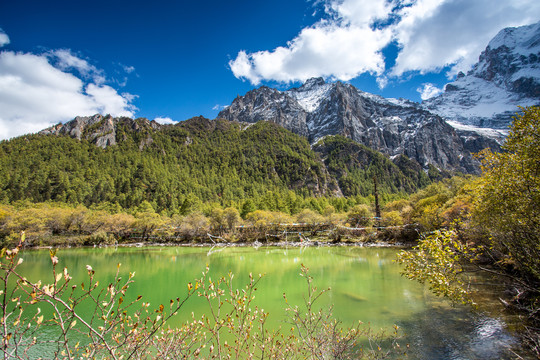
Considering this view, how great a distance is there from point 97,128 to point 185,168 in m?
59.5

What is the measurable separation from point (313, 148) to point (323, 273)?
17213cm

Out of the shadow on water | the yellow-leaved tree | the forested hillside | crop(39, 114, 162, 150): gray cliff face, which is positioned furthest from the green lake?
crop(39, 114, 162, 150): gray cliff face

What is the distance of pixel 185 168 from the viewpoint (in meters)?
147

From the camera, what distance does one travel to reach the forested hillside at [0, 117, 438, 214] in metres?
97.9

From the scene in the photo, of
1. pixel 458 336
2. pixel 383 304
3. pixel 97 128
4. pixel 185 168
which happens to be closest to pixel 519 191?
pixel 458 336

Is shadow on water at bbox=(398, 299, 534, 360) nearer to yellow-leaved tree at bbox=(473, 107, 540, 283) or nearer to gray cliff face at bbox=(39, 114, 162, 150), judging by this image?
yellow-leaved tree at bbox=(473, 107, 540, 283)

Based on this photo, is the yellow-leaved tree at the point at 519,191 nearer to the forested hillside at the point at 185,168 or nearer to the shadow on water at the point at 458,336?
the shadow on water at the point at 458,336

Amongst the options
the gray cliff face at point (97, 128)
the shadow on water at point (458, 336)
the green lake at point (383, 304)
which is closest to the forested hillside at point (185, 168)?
the gray cliff face at point (97, 128)

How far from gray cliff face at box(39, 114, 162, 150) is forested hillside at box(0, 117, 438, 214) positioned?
64 cm

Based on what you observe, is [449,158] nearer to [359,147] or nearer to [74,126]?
[359,147]

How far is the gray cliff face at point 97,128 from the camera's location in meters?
149

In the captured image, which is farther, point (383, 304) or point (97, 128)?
point (97, 128)

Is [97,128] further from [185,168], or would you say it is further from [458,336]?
[458,336]

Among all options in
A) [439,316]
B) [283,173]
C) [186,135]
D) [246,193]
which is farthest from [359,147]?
[439,316]
